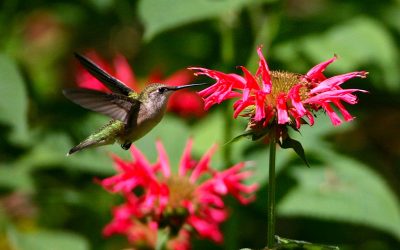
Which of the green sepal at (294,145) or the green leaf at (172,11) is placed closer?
the green sepal at (294,145)

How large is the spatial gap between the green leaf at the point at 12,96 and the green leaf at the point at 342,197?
640 millimetres

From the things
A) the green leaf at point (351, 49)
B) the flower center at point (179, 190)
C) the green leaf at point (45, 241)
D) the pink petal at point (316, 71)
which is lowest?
the green leaf at point (45, 241)

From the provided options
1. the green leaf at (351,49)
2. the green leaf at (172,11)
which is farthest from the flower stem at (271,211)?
the green leaf at (351,49)

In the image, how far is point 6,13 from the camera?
195 cm

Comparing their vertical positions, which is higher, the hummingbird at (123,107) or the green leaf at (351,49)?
the green leaf at (351,49)

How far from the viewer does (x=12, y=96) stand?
4.97 ft

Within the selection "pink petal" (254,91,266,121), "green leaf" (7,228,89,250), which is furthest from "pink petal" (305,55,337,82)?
"green leaf" (7,228,89,250)

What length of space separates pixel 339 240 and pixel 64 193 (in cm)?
81

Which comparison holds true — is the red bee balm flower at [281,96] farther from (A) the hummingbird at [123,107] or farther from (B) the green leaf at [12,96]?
(B) the green leaf at [12,96]

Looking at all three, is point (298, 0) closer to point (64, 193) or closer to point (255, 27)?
point (255, 27)

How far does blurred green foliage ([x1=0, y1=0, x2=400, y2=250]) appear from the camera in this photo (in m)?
1.69

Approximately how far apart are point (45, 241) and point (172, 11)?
2.21ft

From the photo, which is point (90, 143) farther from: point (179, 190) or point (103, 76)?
point (179, 190)

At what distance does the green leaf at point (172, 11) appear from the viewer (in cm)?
145
